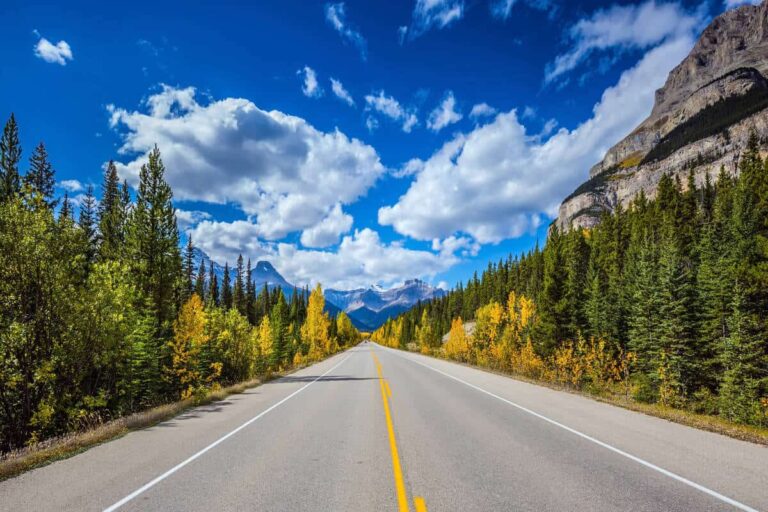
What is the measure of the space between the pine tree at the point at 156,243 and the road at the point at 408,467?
11659mm

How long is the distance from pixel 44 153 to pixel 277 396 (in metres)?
46.9

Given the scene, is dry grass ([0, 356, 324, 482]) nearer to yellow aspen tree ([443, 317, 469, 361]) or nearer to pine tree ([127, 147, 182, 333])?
pine tree ([127, 147, 182, 333])

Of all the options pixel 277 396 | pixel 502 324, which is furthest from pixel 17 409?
pixel 502 324

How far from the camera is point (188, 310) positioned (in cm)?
1989

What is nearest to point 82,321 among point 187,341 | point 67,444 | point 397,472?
point 67,444

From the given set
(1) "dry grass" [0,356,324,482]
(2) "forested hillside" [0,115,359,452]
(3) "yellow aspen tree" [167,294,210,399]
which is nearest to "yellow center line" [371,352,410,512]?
(1) "dry grass" [0,356,324,482]

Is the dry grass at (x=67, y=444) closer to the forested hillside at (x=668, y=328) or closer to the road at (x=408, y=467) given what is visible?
the road at (x=408, y=467)

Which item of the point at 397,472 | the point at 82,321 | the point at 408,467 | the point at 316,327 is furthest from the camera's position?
the point at 316,327

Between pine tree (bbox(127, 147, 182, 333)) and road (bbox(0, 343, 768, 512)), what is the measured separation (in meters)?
11.7

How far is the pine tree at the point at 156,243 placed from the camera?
68.7ft

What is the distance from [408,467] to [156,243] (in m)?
20.4

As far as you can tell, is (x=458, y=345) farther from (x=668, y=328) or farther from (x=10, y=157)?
(x=10, y=157)

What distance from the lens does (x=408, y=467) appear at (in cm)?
656

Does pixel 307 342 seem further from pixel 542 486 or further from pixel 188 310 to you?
pixel 542 486
